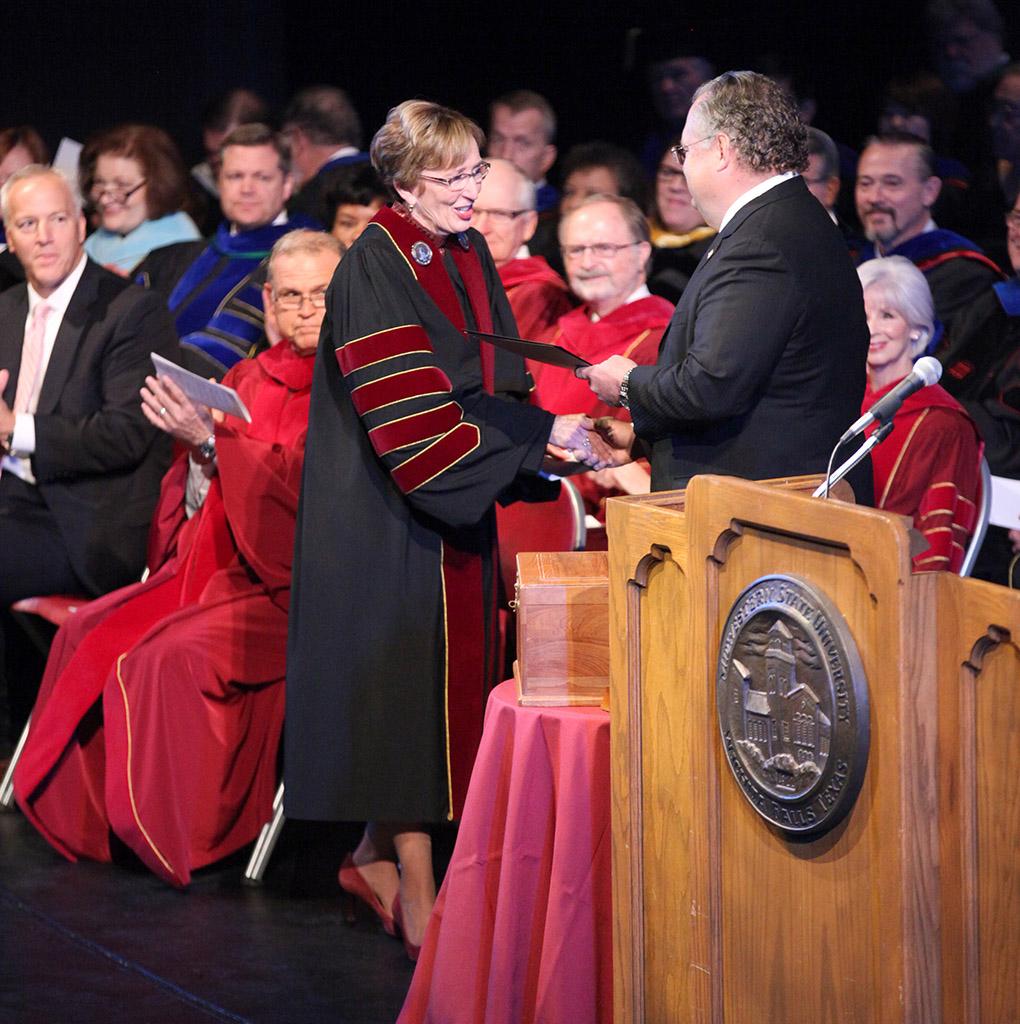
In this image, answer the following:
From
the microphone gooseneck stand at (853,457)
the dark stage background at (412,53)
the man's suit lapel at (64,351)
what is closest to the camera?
the microphone gooseneck stand at (853,457)

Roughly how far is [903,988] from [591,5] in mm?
5234

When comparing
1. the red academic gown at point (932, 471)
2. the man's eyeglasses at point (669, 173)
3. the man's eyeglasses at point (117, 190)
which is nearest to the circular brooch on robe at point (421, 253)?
the red academic gown at point (932, 471)

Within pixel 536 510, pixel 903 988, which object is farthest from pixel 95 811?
pixel 903 988

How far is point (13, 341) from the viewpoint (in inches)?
195

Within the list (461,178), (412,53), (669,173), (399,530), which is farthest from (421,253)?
(412,53)

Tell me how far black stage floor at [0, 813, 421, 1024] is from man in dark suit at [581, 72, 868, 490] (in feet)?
4.15

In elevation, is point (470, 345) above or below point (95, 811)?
above

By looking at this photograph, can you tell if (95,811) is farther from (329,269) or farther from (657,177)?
(657,177)

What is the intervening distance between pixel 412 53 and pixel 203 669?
379 cm

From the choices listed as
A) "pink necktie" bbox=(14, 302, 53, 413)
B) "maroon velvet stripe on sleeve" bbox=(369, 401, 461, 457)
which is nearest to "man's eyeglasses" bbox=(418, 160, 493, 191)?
"maroon velvet stripe on sleeve" bbox=(369, 401, 461, 457)

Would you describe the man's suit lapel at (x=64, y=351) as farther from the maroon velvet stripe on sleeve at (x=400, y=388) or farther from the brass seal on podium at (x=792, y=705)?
the brass seal on podium at (x=792, y=705)

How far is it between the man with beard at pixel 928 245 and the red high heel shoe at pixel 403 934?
6.94 feet

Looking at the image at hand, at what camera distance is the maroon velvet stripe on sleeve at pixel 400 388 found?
3.20 metres

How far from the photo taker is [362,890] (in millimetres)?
3703
